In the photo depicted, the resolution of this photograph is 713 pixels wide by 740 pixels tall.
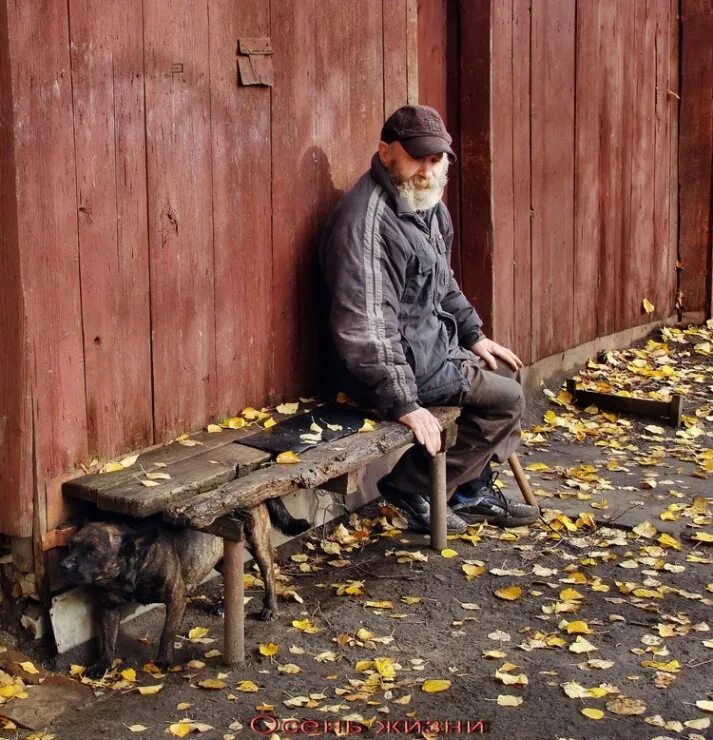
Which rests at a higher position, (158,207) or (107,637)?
(158,207)

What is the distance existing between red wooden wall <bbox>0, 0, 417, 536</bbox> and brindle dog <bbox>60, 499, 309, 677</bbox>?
255 millimetres

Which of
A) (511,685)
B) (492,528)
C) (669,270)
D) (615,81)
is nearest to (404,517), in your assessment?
(492,528)

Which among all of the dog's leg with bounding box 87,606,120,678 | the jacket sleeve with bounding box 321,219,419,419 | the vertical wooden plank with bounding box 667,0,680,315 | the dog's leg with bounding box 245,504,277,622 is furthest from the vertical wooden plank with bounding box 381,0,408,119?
the vertical wooden plank with bounding box 667,0,680,315

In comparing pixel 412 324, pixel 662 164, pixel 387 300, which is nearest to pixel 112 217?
pixel 387 300

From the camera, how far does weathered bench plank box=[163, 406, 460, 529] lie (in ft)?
13.0

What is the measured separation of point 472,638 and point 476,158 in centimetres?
334

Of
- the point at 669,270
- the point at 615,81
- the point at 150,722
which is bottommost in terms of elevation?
the point at 150,722

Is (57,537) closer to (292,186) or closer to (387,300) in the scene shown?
(387,300)

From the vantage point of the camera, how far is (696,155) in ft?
33.0

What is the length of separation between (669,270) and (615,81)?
1.99 m

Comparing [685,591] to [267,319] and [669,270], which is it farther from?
[669,270]

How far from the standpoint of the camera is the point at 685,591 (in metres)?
4.88

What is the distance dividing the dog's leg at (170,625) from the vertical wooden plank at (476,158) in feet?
10.9

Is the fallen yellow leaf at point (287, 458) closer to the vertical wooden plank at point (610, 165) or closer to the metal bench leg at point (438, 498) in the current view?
the metal bench leg at point (438, 498)
